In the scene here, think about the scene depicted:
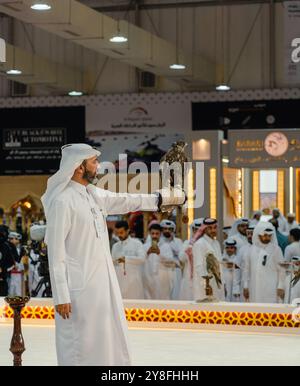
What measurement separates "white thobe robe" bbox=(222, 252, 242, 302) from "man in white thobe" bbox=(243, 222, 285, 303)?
0.71ft

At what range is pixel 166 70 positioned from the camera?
19.5 m

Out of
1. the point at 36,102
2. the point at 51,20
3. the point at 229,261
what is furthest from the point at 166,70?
the point at 229,261

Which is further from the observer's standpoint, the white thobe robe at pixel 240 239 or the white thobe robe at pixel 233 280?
the white thobe robe at pixel 240 239

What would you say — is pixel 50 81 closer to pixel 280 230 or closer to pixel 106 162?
pixel 106 162

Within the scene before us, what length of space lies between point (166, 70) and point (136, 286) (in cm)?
797

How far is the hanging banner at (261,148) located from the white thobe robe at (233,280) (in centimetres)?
315

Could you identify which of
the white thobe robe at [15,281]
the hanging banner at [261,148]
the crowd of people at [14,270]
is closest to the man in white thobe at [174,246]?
the crowd of people at [14,270]

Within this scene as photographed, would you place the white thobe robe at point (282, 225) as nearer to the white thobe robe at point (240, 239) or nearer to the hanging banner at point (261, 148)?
the hanging banner at point (261, 148)

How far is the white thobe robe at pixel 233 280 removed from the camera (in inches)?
479

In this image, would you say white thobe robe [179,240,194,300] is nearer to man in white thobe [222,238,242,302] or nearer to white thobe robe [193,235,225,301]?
man in white thobe [222,238,242,302]

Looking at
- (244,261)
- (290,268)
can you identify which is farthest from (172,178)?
(244,261)

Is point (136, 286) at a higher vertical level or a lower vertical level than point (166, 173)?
lower

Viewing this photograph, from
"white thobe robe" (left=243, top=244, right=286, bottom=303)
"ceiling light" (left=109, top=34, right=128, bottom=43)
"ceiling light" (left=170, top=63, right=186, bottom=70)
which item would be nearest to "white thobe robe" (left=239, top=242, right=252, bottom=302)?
"white thobe robe" (left=243, top=244, right=286, bottom=303)

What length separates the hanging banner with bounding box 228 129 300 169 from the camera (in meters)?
15.3
